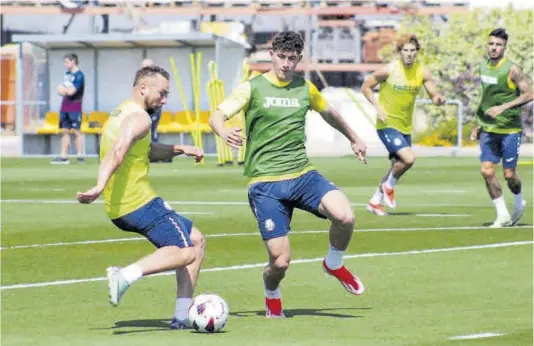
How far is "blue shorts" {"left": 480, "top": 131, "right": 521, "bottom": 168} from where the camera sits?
62.3 ft

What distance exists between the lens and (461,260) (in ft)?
50.6

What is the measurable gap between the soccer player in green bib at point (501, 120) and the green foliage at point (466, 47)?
3294cm

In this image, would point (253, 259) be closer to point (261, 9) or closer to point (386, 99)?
point (386, 99)

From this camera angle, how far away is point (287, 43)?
11641 mm

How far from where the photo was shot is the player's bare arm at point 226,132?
11305mm

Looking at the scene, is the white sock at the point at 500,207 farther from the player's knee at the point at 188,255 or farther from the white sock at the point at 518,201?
the player's knee at the point at 188,255

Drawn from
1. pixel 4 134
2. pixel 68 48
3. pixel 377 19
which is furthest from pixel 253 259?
pixel 377 19

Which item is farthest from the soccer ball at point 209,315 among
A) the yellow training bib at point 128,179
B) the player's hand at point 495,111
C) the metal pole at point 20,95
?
the metal pole at point 20,95

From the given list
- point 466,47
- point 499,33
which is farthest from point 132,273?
point 466,47

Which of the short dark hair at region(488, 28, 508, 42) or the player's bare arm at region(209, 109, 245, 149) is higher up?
the player's bare arm at region(209, 109, 245, 149)

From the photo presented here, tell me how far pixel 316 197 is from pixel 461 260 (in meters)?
3.92

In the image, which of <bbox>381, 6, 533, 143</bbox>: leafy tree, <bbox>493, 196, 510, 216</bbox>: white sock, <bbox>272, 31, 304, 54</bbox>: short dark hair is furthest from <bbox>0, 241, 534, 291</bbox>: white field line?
<bbox>381, 6, 533, 143</bbox>: leafy tree

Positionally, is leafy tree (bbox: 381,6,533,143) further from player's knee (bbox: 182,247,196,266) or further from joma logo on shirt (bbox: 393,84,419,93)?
player's knee (bbox: 182,247,196,266)

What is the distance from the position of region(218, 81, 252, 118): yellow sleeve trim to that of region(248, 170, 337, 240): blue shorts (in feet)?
1.93
